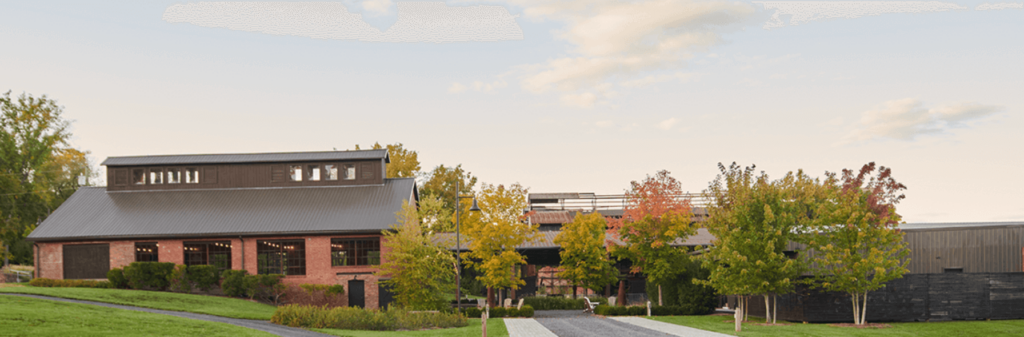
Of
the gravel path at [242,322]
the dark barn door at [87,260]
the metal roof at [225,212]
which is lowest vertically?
the gravel path at [242,322]

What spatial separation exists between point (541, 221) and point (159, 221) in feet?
110

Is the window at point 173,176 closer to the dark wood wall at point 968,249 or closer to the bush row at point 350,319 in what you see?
the bush row at point 350,319

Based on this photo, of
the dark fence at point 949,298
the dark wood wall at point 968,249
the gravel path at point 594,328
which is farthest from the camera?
the dark wood wall at point 968,249

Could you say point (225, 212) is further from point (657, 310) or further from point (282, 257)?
point (657, 310)

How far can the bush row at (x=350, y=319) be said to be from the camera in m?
24.5

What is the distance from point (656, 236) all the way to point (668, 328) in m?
9.92

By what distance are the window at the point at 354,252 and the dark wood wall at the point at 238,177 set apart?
6.84 meters

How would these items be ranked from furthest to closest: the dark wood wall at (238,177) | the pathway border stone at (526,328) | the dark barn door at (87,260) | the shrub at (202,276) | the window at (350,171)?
the window at (350,171), the dark wood wall at (238,177), the dark barn door at (87,260), the shrub at (202,276), the pathway border stone at (526,328)

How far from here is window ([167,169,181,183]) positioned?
141ft

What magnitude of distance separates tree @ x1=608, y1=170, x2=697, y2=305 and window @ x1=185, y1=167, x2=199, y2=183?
2802 centimetres

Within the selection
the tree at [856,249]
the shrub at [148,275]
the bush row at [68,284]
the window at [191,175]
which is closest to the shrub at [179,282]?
the shrub at [148,275]

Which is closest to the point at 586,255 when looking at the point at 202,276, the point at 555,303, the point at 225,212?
the point at 555,303

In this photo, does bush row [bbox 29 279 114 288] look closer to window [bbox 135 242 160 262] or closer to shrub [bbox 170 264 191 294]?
window [bbox 135 242 160 262]

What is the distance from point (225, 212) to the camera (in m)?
39.1
